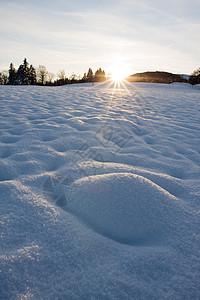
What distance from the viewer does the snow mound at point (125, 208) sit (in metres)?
1.07

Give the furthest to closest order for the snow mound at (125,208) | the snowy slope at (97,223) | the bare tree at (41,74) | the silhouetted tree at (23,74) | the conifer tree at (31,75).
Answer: the bare tree at (41,74) < the conifer tree at (31,75) < the silhouetted tree at (23,74) < the snow mound at (125,208) < the snowy slope at (97,223)

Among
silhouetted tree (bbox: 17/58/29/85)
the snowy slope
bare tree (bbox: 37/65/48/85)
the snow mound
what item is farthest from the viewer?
bare tree (bbox: 37/65/48/85)

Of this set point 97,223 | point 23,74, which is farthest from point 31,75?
point 97,223

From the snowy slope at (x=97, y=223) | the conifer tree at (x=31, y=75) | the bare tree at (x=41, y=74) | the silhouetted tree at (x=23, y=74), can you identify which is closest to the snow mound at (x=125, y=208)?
the snowy slope at (x=97, y=223)

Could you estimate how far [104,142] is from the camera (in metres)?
2.58

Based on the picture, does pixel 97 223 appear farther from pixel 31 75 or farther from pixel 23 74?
pixel 31 75

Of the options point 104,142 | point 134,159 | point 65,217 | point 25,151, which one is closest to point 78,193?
point 65,217

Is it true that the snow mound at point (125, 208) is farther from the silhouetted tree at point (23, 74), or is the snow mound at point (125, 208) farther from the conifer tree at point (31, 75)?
the conifer tree at point (31, 75)

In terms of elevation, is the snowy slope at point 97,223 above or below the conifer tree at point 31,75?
below

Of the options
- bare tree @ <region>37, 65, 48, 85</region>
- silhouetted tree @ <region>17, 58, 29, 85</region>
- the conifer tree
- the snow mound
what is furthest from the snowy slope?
bare tree @ <region>37, 65, 48, 85</region>

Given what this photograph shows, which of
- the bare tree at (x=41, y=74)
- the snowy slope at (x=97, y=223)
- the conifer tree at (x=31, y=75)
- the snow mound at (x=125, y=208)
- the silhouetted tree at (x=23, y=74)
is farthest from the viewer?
the bare tree at (x=41, y=74)

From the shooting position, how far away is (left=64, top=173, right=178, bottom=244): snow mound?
42.0 inches

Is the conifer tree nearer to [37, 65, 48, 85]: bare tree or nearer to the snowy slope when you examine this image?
[37, 65, 48, 85]: bare tree

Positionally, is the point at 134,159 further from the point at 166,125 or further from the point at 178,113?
the point at 178,113
